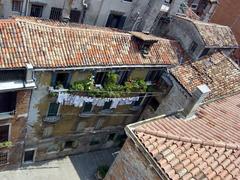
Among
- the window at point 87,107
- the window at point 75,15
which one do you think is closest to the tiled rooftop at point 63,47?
the window at point 75,15

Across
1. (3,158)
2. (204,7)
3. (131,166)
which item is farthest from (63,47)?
(204,7)

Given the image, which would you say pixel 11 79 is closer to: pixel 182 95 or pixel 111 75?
pixel 111 75

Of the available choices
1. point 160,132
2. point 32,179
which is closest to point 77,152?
point 32,179

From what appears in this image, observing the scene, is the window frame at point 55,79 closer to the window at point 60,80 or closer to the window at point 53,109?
the window at point 60,80

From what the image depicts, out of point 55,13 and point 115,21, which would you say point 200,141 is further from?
point 115,21

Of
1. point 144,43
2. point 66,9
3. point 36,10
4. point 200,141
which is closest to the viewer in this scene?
point 200,141
